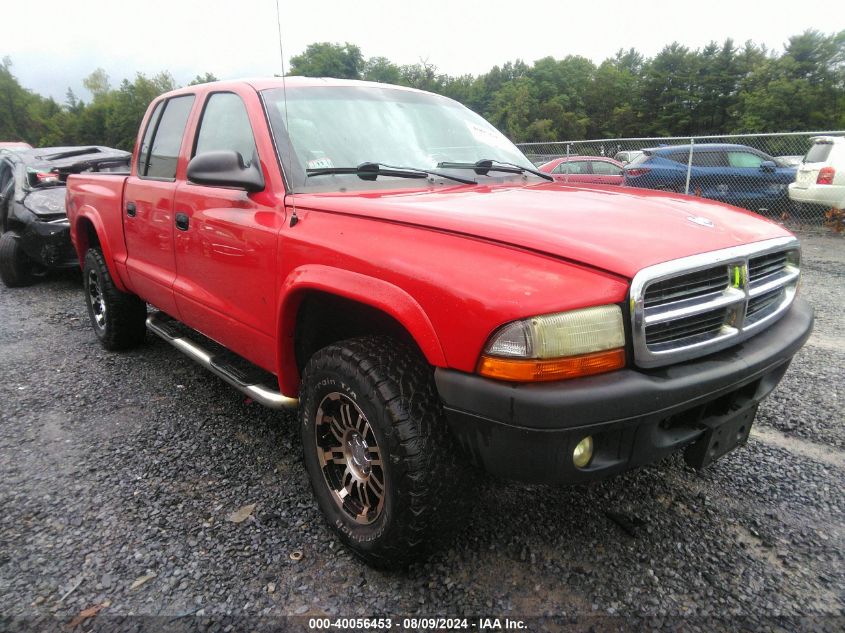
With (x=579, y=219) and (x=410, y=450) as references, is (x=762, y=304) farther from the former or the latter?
(x=410, y=450)

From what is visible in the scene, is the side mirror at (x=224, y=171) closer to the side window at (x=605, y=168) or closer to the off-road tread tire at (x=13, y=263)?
the off-road tread tire at (x=13, y=263)

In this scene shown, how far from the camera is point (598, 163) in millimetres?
12812

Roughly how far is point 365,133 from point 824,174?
10118 mm

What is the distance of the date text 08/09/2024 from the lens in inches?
76.2

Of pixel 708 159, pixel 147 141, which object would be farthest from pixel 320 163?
pixel 708 159

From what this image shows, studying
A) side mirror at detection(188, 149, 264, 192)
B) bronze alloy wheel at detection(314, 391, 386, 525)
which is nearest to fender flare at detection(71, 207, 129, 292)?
side mirror at detection(188, 149, 264, 192)

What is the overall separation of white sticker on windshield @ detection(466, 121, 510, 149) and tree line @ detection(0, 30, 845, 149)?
103 feet

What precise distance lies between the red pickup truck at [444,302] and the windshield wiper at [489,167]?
1 centimetres

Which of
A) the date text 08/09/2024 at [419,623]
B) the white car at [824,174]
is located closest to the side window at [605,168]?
the white car at [824,174]

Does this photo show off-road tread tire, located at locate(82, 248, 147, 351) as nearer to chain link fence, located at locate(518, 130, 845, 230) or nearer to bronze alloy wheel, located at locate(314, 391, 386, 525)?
bronze alloy wheel, located at locate(314, 391, 386, 525)

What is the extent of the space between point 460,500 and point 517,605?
44 centimetres

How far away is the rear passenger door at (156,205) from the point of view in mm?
3389

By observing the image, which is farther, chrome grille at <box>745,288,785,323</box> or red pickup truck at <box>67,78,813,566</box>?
chrome grille at <box>745,288,785,323</box>

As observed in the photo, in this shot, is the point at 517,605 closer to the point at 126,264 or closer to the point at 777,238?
the point at 777,238
